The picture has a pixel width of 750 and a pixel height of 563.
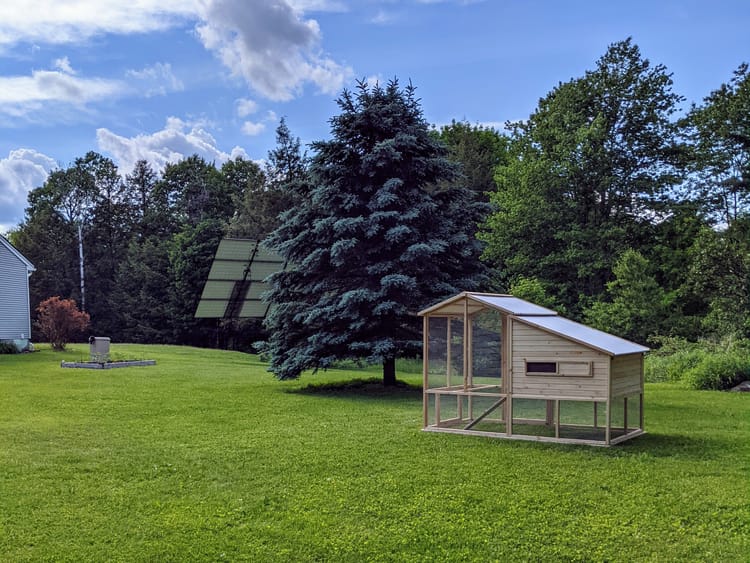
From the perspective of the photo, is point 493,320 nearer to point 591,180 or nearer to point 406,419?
point 406,419

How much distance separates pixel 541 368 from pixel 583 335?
0.80 metres

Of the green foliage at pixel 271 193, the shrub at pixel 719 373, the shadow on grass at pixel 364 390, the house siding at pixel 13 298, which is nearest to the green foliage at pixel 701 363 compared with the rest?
the shrub at pixel 719 373

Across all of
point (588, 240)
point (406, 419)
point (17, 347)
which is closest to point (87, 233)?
point (17, 347)

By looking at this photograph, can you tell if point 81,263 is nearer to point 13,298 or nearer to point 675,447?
point 13,298

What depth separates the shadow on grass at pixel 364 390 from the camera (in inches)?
663

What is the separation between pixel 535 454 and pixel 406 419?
11.6 feet

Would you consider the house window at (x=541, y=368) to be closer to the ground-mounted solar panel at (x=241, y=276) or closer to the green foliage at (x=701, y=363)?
the green foliage at (x=701, y=363)

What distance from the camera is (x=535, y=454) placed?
31.3 feet

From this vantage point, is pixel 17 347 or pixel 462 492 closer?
pixel 462 492

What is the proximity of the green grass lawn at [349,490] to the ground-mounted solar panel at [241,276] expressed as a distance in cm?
1964

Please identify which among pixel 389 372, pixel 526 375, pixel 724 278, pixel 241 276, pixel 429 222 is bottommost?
pixel 389 372

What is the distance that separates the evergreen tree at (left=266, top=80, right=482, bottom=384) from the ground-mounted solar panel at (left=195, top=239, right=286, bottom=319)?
14.0 meters

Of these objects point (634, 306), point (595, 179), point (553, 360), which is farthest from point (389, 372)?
point (595, 179)

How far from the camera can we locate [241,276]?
33500 mm
